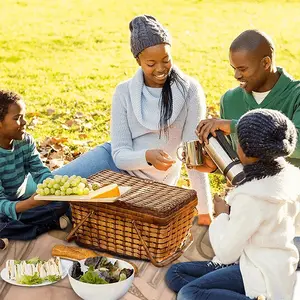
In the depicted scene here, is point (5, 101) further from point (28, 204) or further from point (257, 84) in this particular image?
point (257, 84)

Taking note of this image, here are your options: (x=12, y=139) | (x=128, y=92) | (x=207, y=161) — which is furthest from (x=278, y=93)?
(x=12, y=139)

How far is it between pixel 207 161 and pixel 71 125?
272 cm

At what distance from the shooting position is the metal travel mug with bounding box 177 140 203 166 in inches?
131

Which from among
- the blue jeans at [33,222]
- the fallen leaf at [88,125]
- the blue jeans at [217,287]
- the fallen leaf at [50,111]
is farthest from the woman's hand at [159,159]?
the fallen leaf at [50,111]

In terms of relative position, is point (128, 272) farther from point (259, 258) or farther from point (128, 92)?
point (128, 92)

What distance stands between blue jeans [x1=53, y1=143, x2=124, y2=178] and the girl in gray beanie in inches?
54.6

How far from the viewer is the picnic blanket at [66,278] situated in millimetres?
2973

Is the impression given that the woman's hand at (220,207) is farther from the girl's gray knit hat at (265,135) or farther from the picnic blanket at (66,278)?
the girl's gray knit hat at (265,135)

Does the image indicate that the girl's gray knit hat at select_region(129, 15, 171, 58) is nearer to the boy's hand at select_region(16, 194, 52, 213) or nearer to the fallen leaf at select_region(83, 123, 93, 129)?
the boy's hand at select_region(16, 194, 52, 213)

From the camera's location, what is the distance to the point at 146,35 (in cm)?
356

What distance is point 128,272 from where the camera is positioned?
115 inches

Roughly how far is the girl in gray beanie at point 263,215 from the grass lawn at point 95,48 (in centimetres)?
284

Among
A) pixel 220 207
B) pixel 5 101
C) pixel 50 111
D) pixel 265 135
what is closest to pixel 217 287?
pixel 220 207

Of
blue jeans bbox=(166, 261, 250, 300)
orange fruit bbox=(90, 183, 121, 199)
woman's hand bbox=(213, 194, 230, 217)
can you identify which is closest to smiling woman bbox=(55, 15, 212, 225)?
orange fruit bbox=(90, 183, 121, 199)
